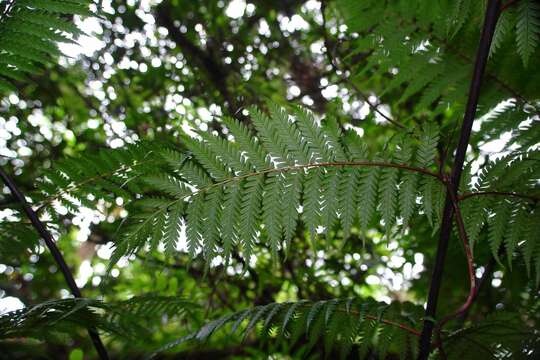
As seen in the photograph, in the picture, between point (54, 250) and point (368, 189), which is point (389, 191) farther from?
point (54, 250)

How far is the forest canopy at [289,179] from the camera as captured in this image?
115 centimetres

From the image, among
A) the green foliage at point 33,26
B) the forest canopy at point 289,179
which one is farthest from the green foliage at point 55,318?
the green foliage at point 33,26

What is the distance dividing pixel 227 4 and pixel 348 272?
1.88m

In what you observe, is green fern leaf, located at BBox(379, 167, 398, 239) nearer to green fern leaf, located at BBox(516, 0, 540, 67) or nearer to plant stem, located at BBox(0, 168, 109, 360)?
green fern leaf, located at BBox(516, 0, 540, 67)

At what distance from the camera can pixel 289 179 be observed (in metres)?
1.17

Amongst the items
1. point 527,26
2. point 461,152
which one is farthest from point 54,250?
point 527,26

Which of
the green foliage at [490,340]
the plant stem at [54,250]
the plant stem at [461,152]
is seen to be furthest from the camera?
the plant stem at [54,250]

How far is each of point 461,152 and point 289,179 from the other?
0.43 m

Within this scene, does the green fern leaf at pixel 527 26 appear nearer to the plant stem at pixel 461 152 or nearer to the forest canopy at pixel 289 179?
the forest canopy at pixel 289 179

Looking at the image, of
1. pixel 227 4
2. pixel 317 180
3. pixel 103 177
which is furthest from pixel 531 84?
pixel 227 4

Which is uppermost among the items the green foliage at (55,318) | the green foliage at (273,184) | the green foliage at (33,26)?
the green foliage at (33,26)

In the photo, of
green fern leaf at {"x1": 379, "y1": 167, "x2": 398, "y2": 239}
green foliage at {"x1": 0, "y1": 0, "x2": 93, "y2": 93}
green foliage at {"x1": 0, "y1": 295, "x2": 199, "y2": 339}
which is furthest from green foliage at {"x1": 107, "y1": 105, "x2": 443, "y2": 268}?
green foliage at {"x1": 0, "y1": 0, "x2": 93, "y2": 93}

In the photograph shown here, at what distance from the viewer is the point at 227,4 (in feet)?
9.52

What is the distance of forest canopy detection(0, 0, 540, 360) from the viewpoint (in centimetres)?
115
